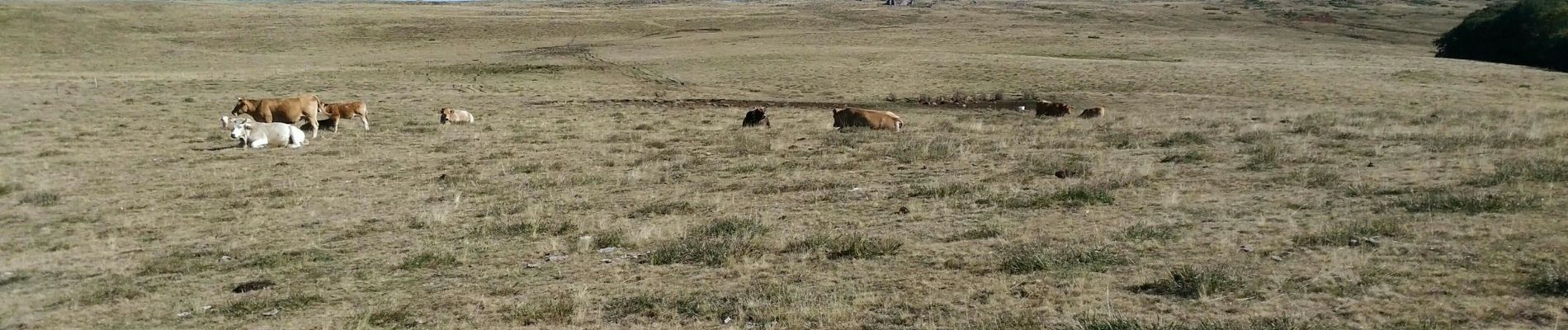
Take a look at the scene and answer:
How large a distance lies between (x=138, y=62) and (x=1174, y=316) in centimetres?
5033

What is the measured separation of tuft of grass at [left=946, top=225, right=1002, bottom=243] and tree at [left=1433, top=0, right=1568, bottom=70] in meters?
46.3

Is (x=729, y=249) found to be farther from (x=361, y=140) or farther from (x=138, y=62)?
(x=138, y=62)

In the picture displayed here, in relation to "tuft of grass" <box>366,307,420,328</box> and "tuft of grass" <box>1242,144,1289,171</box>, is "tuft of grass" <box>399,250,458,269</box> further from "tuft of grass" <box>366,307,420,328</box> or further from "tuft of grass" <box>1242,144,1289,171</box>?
"tuft of grass" <box>1242,144,1289,171</box>

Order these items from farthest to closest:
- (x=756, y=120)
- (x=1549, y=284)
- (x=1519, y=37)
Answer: (x=1519, y=37), (x=756, y=120), (x=1549, y=284)

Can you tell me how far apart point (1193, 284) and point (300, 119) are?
18.4 meters

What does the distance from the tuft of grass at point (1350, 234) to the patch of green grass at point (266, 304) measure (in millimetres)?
7431

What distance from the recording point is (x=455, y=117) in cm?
2144

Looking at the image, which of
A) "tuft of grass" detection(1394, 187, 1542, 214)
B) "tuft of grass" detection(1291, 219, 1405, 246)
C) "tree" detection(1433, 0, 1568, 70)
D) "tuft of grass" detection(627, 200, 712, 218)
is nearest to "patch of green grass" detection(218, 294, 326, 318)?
"tuft of grass" detection(627, 200, 712, 218)

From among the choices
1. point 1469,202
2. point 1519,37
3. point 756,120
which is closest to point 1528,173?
point 1469,202

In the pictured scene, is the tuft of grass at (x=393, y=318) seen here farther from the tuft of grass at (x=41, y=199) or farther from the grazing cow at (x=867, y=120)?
the grazing cow at (x=867, y=120)

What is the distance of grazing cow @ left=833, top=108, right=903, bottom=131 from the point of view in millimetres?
18000

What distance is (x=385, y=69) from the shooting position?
39.7 metres

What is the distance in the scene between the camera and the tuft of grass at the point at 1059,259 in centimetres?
684

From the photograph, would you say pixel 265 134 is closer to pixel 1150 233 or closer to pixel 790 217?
pixel 790 217
